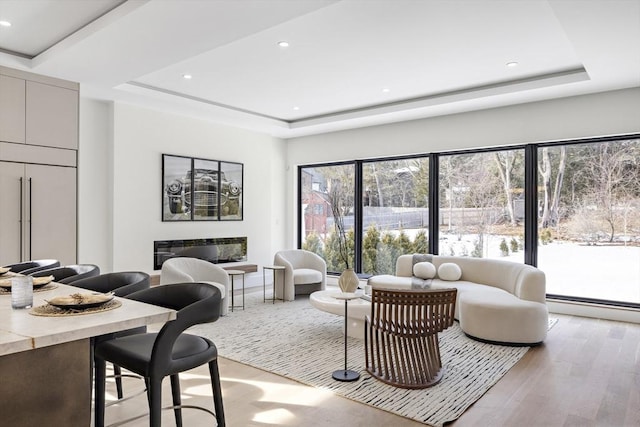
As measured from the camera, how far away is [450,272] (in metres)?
5.79

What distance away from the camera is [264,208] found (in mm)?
8055

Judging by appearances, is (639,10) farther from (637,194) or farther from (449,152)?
(449,152)

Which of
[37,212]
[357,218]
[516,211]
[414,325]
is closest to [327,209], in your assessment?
[357,218]

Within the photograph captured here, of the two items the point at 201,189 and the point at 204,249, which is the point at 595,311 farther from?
the point at 201,189

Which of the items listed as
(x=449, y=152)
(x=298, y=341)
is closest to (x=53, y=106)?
(x=298, y=341)

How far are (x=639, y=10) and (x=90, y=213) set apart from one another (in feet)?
20.0

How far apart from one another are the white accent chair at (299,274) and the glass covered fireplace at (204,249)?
0.93 m

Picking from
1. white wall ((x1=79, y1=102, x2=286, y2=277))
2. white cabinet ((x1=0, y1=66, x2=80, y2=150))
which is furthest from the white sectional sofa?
white cabinet ((x1=0, y1=66, x2=80, y2=150))

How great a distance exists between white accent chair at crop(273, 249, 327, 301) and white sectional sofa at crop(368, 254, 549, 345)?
112cm

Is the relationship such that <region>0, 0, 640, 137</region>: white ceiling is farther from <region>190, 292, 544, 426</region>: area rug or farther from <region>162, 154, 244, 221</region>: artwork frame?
<region>190, 292, 544, 426</region>: area rug

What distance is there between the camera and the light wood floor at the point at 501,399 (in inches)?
111

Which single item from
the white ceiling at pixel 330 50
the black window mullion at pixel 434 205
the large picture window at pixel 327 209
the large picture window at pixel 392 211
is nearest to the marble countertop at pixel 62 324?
the white ceiling at pixel 330 50

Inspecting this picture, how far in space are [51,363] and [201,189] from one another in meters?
5.42

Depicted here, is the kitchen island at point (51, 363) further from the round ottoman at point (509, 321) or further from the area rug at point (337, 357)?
the round ottoman at point (509, 321)
